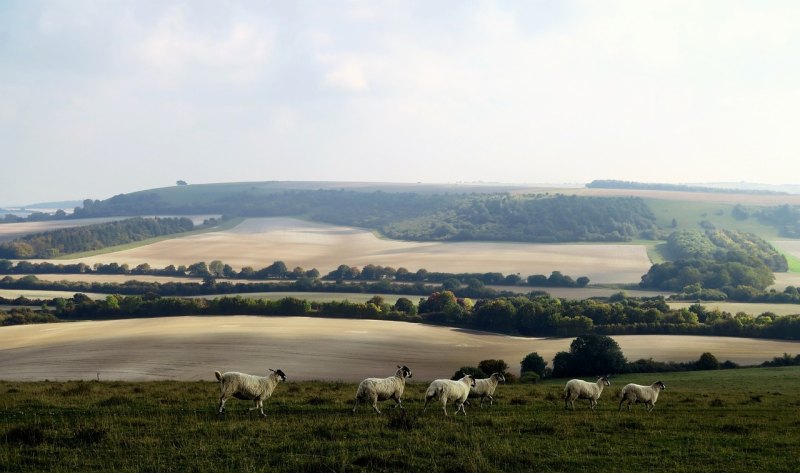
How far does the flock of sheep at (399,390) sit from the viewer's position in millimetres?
22672

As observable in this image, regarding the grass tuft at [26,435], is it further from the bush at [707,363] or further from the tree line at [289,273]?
the tree line at [289,273]

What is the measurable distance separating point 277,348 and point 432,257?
337 ft

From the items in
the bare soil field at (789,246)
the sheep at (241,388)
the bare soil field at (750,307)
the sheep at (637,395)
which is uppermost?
the sheep at (241,388)

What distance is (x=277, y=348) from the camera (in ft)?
226

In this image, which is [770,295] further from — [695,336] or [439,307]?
[439,307]

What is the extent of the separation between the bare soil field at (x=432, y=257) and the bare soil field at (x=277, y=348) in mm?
64953

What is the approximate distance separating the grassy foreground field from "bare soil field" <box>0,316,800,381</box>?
98.2 ft

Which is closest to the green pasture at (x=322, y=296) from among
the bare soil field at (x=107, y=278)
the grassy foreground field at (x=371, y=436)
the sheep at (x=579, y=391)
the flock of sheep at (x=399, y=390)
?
the bare soil field at (x=107, y=278)

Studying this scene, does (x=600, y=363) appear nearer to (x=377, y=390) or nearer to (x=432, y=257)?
(x=377, y=390)

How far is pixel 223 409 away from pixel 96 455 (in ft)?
22.6

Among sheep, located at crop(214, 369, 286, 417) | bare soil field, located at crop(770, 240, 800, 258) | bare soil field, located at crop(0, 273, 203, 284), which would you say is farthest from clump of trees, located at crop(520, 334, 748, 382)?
bare soil field, located at crop(770, 240, 800, 258)

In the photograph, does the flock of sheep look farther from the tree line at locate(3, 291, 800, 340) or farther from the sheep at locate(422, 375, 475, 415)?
the tree line at locate(3, 291, 800, 340)

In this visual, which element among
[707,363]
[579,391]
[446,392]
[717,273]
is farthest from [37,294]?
[717,273]

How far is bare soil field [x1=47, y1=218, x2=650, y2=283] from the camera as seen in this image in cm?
15050
